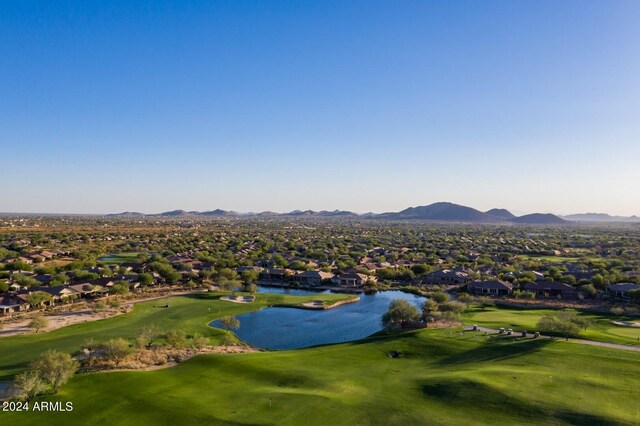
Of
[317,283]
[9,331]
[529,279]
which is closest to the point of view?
[9,331]

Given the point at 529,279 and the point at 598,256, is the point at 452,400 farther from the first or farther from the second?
the point at 598,256

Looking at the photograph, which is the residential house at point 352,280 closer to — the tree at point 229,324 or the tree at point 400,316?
the tree at point 400,316

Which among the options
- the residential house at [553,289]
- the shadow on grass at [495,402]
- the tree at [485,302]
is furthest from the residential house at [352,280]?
the shadow on grass at [495,402]

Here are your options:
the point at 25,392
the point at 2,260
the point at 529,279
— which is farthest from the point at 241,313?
the point at 2,260

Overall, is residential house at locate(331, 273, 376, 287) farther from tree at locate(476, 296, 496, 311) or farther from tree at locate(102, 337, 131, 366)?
tree at locate(102, 337, 131, 366)

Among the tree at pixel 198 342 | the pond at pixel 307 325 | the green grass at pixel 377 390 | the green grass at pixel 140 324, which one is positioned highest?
the green grass at pixel 377 390

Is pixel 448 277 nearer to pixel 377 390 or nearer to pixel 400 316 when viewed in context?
pixel 400 316
